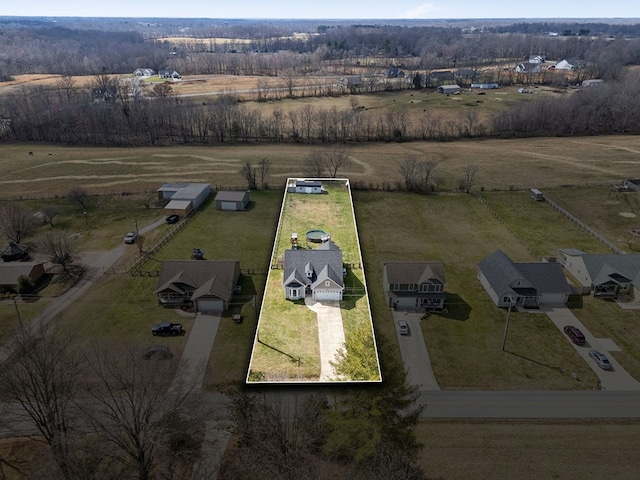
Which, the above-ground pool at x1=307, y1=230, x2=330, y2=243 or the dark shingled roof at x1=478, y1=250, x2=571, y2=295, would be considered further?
the above-ground pool at x1=307, y1=230, x2=330, y2=243

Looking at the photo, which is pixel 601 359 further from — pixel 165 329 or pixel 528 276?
pixel 165 329

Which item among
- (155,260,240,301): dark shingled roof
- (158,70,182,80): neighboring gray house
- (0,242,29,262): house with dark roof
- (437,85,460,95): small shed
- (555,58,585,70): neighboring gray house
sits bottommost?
(0,242,29,262): house with dark roof

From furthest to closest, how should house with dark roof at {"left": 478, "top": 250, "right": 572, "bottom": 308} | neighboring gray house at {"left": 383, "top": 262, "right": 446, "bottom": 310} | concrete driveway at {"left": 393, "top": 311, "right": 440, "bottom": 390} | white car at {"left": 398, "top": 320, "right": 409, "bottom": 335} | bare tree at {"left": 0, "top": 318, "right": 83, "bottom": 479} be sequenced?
house with dark roof at {"left": 478, "top": 250, "right": 572, "bottom": 308}, neighboring gray house at {"left": 383, "top": 262, "right": 446, "bottom": 310}, white car at {"left": 398, "top": 320, "right": 409, "bottom": 335}, concrete driveway at {"left": 393, "top": 311, "right": 440, "bottom": 390}, bare tree at {"left": 0, "top": 318, "right": 83, "bottom": 479}

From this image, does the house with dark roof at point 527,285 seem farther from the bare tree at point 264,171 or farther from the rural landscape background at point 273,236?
the bare tree at point 264,171

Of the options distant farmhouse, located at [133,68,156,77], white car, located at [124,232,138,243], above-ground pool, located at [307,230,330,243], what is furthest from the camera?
distant farmhouse, located at [133,68,156,77]

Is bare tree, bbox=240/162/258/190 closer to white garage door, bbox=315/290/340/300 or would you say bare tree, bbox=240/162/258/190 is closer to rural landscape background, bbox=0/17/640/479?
rural landscape background, bbox=0/17/640/479

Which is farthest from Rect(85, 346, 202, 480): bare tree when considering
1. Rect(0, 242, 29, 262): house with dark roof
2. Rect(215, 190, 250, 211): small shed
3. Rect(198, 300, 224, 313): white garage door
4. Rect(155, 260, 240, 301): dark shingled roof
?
Rect(215, 190, 250, 211): small shed

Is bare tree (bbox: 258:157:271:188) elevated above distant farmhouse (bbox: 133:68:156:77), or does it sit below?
below

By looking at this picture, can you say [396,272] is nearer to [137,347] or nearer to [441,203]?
[137,347]

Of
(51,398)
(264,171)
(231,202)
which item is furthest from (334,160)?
(51,398)
